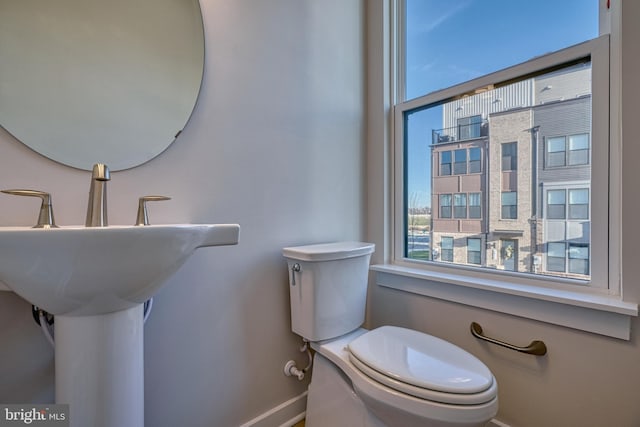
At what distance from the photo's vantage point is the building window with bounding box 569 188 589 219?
100 cm

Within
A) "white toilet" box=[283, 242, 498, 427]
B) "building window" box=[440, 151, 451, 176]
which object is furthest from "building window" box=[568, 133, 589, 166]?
"white toilet" box=[283, 242, 498, 427]

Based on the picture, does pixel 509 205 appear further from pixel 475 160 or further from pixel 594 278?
pixel 594 278

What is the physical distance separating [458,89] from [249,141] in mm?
948

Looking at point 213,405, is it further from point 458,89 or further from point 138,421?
point 458,89

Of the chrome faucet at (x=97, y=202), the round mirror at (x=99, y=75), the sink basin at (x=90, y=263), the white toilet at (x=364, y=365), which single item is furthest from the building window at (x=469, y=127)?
the chrome faucet at (x=97, y=202)

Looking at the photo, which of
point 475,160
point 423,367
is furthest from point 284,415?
point 475,160

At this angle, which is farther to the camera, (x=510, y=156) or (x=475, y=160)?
(x=475, y=160)

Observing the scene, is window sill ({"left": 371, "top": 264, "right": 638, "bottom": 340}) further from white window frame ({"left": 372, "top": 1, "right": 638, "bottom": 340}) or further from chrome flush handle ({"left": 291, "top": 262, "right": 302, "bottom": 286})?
chrome flush handle ({"left": 291, "top": 262, "right": 302, "bottom": 286})

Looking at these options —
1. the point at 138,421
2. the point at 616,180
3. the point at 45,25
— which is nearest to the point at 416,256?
the point at 616,180

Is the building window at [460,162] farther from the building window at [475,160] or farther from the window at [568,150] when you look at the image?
the window at [568,150]

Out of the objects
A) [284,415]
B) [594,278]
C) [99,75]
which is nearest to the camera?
[99,75]

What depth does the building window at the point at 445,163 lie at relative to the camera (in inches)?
53.0

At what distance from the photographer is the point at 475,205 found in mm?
1265

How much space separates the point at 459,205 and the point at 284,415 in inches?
46.1
